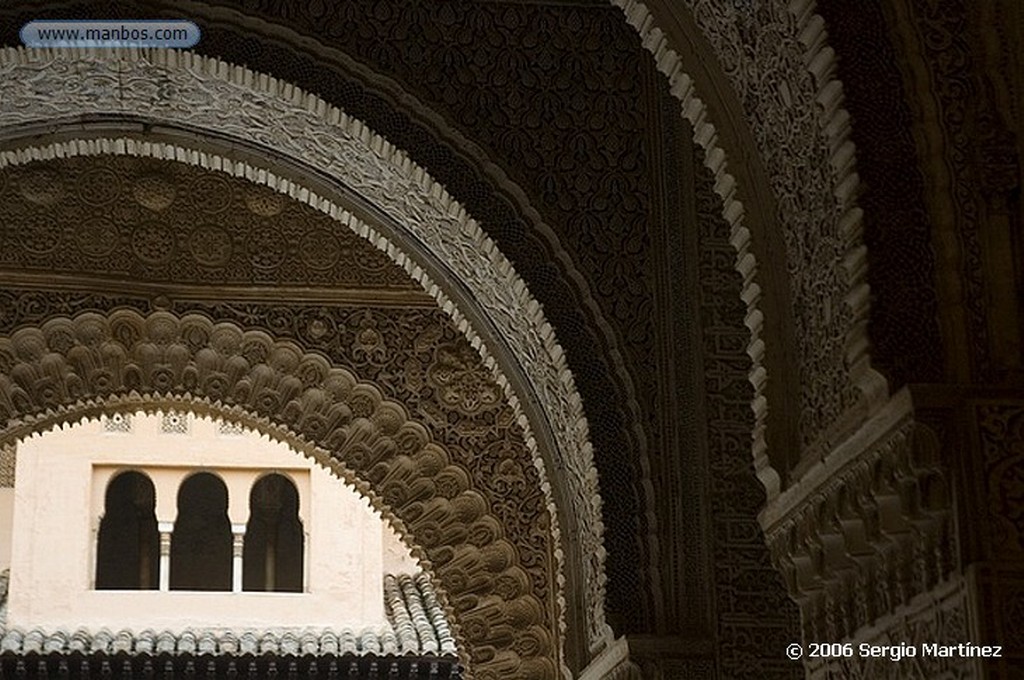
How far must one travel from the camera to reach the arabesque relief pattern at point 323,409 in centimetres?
748

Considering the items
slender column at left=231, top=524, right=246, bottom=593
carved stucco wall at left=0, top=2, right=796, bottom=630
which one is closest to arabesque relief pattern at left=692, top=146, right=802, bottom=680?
carved stucco wall at left=0, top=2, right=796, bottom=630

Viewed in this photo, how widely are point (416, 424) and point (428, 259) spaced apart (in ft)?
3.96

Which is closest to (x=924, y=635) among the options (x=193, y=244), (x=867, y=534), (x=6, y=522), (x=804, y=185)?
(x=867, y=534)

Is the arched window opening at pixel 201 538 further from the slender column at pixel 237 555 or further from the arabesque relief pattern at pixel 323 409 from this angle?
the arabesque relief pattern at pixel 323 409

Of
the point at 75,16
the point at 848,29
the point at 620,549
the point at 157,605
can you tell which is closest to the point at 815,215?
the point at 848,29

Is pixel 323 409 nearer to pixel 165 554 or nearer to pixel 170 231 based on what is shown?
pixel 170 231

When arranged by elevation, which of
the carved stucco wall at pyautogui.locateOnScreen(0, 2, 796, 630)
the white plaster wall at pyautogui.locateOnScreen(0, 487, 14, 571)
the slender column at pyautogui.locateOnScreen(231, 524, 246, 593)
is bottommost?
the carved stucco wall at pyautogui.locateOnScreen(0, 2, 796, 630)

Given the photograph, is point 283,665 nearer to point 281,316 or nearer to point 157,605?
point 157,605

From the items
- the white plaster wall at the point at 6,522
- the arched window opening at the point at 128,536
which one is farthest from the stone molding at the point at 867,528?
the white plaster wall at the point at 6,522

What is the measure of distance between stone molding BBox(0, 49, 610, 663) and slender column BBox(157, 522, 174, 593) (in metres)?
8.93

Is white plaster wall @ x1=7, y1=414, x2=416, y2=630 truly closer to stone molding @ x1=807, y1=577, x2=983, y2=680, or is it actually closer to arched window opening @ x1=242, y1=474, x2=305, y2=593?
arched window opening @ x1=242, y1=474, x2=305, y2=593

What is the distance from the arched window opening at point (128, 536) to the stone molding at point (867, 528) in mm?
11992

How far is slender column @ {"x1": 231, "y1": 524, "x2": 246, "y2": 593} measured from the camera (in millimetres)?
15227

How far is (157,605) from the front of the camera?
15.0 m
